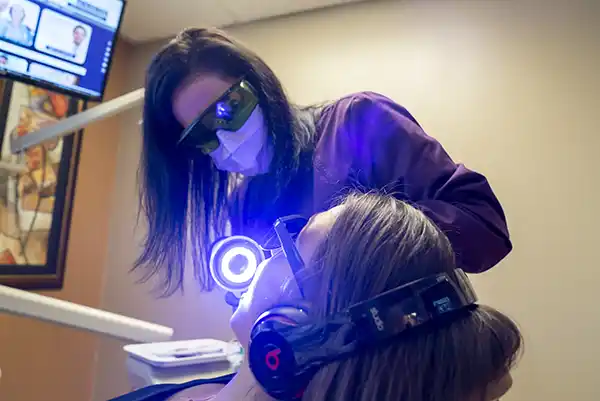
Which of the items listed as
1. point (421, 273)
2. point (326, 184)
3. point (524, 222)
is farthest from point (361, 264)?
point (524, 222)

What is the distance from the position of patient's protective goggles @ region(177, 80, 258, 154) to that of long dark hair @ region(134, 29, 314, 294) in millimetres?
38

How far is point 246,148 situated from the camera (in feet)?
3.48

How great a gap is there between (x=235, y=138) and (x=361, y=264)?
555 mm

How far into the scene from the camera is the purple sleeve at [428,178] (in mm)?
833

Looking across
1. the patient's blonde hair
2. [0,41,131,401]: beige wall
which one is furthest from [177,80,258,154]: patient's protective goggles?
[0,41,131,401]: beige wall

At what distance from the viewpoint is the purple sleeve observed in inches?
32.8

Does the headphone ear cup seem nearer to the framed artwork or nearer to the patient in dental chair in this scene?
the patient in dental chair

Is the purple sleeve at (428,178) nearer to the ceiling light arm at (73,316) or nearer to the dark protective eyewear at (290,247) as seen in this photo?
the dark protective eyewear at (290,247)

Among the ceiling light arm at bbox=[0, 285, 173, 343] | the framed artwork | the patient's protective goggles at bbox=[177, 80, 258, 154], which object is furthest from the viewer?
the framed artwork

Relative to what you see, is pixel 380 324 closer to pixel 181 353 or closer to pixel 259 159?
pixel 259 159

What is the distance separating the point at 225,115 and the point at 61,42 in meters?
0.70

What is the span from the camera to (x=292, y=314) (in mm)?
556

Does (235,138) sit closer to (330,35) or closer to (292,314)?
(292,314)

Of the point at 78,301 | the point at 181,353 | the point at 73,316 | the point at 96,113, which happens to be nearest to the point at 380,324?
the point at 73,316
